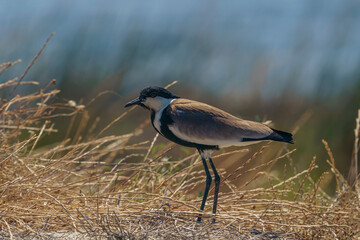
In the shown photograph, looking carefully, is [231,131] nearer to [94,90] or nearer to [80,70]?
[94,90]

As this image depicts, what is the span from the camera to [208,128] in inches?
109

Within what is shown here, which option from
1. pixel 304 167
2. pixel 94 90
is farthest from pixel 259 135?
pixel 94 90

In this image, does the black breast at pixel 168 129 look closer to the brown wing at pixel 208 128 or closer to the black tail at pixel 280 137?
the brown wing at pixel 208 128

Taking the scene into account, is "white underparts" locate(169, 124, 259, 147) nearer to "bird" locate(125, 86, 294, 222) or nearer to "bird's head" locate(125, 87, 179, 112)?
"bird" locate(125, 86, 294, 222)

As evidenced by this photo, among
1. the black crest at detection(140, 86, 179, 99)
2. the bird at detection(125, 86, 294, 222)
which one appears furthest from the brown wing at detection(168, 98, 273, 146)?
the black crest at detection(140, 86, 179, 99)

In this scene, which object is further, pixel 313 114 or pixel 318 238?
pixel 313 114

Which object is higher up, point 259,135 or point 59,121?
point 259,135

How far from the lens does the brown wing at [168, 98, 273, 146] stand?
2.76 metres

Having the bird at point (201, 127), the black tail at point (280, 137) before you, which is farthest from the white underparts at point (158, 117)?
the black tail at point (280, 137)

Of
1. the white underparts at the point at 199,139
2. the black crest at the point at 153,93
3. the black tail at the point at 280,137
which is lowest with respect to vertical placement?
Result: the white underparts at the point at 199,139

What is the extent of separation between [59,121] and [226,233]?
4.02 meters

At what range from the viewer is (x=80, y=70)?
279 inches

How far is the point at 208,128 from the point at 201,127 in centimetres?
4

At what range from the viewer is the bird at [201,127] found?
276cm
